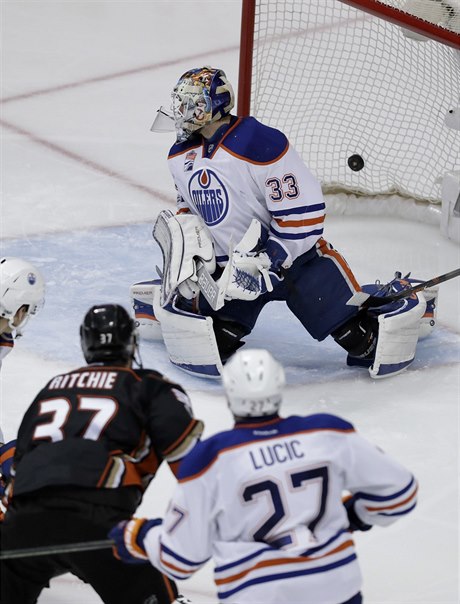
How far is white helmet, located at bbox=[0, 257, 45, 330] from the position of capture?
113 inches

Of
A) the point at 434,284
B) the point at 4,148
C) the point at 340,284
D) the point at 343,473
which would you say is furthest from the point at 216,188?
the point at 4,148

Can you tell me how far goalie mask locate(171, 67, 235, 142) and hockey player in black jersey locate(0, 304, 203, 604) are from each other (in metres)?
1.32

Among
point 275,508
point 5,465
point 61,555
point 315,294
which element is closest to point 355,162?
point 315,294

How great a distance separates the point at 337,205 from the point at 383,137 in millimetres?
336

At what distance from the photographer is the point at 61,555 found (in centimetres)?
241

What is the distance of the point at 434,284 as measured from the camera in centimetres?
390

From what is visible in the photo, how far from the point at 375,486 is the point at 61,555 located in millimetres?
576

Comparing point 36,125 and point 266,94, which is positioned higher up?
point 266,94

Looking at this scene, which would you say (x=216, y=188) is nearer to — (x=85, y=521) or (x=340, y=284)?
(x=340, y=284)

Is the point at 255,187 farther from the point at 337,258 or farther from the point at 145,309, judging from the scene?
the point at 145,309

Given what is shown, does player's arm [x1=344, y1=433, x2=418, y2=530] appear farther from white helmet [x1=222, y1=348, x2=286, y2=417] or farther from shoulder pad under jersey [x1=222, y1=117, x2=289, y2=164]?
shoulder pad under jersey [x1=222, y1=117, x2=289, y2=164]

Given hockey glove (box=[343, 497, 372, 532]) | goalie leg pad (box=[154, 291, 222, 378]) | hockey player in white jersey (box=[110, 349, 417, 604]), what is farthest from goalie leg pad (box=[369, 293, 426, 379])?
hockey player in white jersey (box=[110, 349, 417, 604])

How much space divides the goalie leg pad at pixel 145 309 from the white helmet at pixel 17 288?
46.0 inches

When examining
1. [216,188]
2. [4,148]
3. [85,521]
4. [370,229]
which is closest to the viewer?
[85,521]
